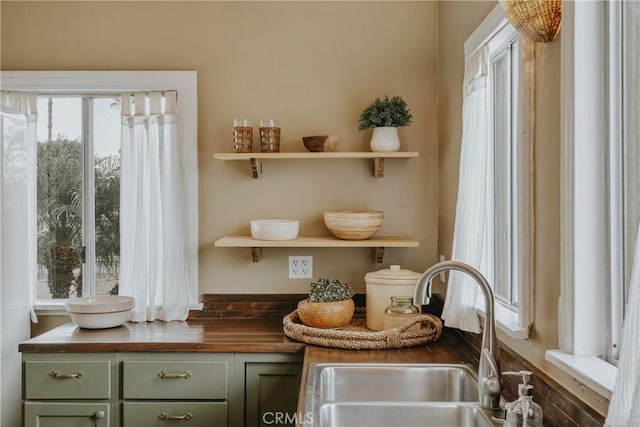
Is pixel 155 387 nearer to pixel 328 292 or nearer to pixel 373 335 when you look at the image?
pixel 328 292

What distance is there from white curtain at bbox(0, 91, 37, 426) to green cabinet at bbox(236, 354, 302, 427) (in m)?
1.16

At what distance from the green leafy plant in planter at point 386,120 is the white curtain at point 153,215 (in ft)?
3.05

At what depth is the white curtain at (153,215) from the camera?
9.33 ft

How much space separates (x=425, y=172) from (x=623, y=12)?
5.30ft

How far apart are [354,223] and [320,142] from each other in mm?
407

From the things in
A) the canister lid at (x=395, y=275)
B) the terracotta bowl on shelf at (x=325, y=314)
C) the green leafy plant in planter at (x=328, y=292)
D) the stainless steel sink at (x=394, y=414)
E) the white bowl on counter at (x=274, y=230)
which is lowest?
the stainless steel sink at (x=394, y=414)

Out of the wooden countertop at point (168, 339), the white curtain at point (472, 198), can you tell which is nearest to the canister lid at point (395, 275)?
the white curtain at point (472, 198)

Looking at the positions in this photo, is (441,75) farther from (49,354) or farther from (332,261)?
(49,354)

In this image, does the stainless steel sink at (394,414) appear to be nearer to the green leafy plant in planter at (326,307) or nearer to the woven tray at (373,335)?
the woven tray at (373,335)

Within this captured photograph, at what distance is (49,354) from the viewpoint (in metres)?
2.42

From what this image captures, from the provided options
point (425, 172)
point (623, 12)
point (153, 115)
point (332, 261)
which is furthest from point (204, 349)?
point (623, 12)

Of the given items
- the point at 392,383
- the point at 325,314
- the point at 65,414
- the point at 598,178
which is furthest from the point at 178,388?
the point at 598,178

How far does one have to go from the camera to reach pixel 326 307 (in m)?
2.51

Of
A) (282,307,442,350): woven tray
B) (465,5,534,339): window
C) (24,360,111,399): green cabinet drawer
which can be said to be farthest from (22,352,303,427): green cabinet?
(465,5,534,339): window
